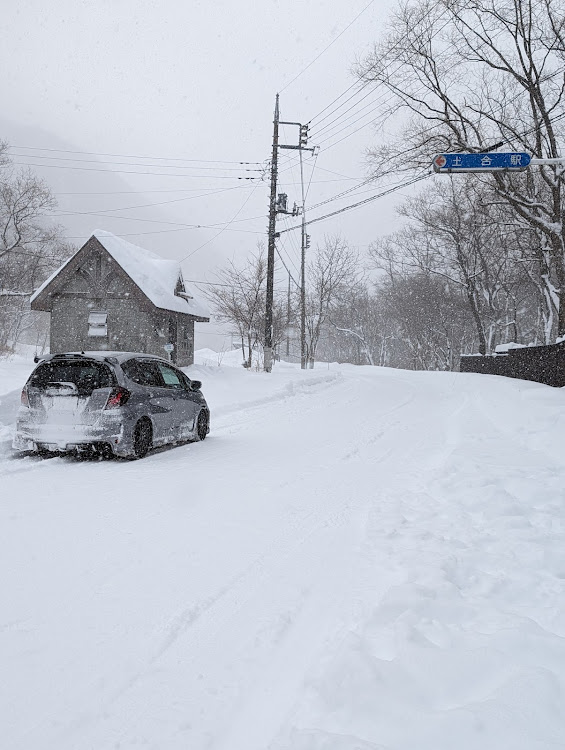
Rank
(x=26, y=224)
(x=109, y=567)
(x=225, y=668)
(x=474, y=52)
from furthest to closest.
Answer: (x=26, y=224) → (x=474, y=52) → (x=109, y=567) → (x=225, y=668)

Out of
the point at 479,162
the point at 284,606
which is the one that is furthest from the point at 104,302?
the point at 284,606

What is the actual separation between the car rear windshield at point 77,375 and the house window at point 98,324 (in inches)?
816

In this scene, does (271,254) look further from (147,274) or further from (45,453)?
(45,453)

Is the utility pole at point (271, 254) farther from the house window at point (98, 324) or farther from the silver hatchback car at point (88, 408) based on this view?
the silver hatchback car at point (88, 408)

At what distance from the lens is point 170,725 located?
2207mm

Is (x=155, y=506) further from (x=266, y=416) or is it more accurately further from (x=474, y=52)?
(x=474, y=52)

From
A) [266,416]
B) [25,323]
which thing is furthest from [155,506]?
[25,323]

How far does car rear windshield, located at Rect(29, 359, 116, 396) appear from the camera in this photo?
7508 mm

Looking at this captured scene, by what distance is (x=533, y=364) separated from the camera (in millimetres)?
20750

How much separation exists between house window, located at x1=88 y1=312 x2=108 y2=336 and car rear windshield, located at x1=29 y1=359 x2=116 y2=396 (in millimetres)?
20726

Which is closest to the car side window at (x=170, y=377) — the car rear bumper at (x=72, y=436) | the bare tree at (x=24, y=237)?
the car rear bumper at (x=72, y=436)

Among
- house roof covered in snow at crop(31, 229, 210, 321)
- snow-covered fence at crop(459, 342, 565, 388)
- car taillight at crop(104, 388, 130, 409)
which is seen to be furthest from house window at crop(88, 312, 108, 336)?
car taillight at crop(104, 388, 130, 409)

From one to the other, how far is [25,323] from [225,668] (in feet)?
273

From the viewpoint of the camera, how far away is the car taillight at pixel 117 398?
291 inches
